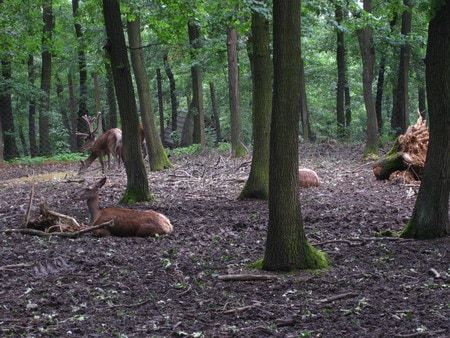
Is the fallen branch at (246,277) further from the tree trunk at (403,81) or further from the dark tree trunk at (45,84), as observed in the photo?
the dark tree trunk at (45,84)

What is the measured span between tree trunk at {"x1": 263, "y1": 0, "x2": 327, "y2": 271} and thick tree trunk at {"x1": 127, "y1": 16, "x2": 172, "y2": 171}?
379 inches

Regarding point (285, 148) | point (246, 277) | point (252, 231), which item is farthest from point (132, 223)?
point (285, 148)

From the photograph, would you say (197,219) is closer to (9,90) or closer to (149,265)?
(149,265)

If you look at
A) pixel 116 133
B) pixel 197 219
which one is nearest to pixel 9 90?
pixel 116 133

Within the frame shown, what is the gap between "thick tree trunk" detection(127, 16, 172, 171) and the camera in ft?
53.1

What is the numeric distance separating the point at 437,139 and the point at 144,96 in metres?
9.86

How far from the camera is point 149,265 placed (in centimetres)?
725

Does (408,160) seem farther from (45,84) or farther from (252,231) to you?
(45,84)

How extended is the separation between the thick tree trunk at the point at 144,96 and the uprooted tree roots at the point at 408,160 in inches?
227

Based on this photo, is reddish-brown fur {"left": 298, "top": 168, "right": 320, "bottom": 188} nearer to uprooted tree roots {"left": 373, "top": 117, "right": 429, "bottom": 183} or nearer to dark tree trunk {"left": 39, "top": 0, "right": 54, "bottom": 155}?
uprooted tree roots {"left": 373, "top": 117, "right": 429, "bottom": 183}

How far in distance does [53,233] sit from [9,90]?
61.0 ft

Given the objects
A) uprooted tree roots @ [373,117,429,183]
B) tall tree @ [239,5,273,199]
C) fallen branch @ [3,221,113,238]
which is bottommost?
fallen branch @ [3,221,113,238]

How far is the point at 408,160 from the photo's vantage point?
1319 centimetres

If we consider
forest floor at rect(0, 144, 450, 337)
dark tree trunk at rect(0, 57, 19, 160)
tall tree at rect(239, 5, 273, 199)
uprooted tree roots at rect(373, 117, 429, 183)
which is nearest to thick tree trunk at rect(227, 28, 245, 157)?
uprooted tree roots at rect(373, 117, 429, 183)
